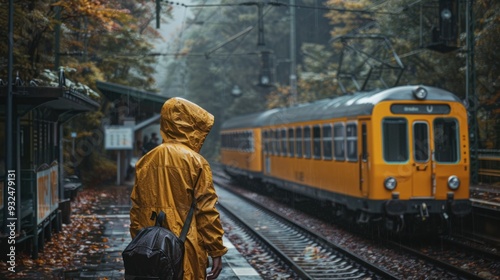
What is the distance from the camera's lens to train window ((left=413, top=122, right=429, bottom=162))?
13.1 metres

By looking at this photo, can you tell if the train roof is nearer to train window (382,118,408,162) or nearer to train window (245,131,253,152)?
Result: train window (382,118,408,162)

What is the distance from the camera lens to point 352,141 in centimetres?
1405

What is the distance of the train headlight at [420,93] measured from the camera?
1304cm

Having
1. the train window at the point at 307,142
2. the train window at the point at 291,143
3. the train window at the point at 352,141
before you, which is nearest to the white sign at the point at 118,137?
the train window at the point at 291,143

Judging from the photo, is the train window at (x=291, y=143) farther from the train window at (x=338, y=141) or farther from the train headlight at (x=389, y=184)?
the train headlight at (x=389, y=184)

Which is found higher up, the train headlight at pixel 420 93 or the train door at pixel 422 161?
the train headlight at pixel 420 93

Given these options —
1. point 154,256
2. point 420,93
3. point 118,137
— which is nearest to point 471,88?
point 420,93

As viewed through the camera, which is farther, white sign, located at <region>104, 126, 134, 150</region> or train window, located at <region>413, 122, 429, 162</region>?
white sign, located at <region>104, 126, 134, 150</region>

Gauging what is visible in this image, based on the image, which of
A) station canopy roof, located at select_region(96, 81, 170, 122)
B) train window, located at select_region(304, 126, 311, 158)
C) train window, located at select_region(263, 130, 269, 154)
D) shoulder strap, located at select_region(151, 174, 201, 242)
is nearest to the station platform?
train window, located at select_region(304, 126, 311, 158)

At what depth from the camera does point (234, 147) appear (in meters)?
30.8

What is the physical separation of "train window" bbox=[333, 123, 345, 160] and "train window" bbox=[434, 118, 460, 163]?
221 centimetres

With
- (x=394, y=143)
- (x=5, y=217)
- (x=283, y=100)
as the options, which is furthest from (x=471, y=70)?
(x=283, y=100)

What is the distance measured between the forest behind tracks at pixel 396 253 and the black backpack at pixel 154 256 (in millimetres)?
6308

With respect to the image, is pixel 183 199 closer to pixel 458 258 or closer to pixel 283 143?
A: pixel 458 258
